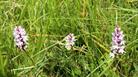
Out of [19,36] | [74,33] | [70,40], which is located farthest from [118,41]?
[74,33]

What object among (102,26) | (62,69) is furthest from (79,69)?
(102,26)

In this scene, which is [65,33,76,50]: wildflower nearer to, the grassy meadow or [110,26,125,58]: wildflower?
the grassy meadow

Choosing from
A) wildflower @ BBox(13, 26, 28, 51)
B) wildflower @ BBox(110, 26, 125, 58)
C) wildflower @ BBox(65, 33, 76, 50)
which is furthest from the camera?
wildflower @ BBox(65, 33, 76, 50)

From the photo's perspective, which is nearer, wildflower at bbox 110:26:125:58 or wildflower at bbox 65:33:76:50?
wildflower at bbox 110:26:125:58

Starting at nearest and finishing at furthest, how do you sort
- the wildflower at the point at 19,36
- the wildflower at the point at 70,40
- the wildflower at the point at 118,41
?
the wildflower at the point at 118,41 < the wildflower at the point at 19,36 < the wildflower at the point at 70,40

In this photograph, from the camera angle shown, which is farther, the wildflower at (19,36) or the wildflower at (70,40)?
the wildflower at (70,40)

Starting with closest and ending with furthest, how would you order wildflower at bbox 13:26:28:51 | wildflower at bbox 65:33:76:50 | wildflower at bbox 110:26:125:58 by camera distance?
wildflower at bbox 110:26:125:58
wildflower at bbox 13:26:28:51
wildflower at bbox 65:33:76:50

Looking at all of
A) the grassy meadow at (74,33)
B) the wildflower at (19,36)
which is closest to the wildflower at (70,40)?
the grassy meadow at (74,33)

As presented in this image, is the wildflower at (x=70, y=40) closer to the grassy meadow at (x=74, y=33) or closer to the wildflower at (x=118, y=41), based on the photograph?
the grassy meadow at (x=74, y=33)

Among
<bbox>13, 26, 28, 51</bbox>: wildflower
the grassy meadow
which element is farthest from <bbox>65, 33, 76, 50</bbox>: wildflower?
<bbox>13, 26, 28, 51</bbox>: wildflower
